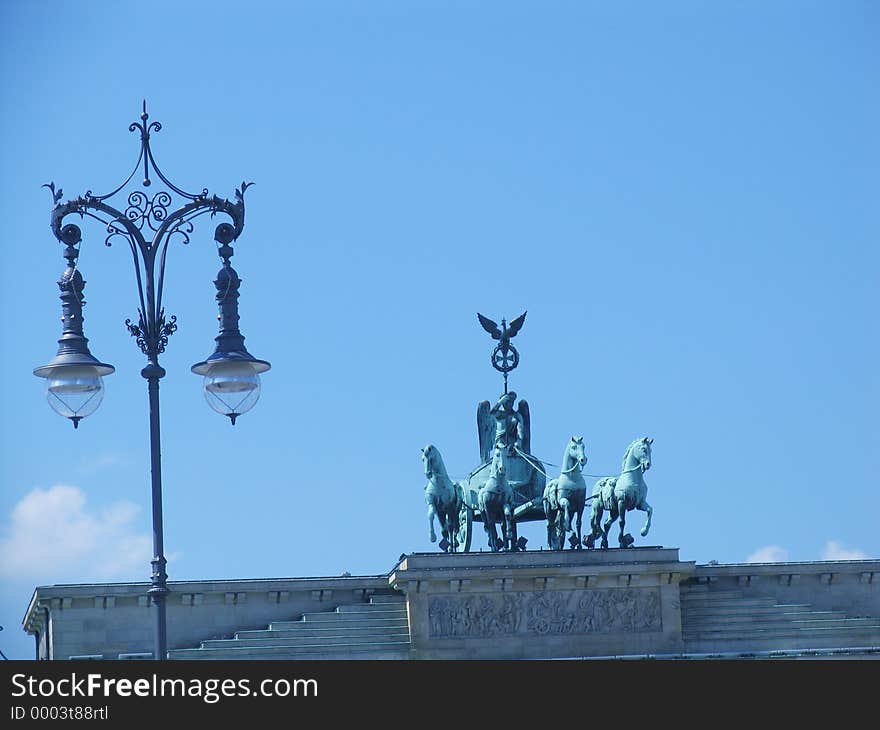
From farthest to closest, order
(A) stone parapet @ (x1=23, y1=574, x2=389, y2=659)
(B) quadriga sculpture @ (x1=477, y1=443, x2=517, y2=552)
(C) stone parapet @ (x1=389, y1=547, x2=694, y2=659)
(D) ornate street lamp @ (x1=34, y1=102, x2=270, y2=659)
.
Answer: (C) stone parapet @ (x1=389, y1=547, x2=694, y2=659) < (B) quadriga sculpture @ (x1=477, y1=443, x2=517, y2=552) < (A) stone parapet @ (x1=23, y1=574, x2=389, y2=659) < (D) ornate street lamp @ (x1=34, y1=102, x2=270, y2=659)

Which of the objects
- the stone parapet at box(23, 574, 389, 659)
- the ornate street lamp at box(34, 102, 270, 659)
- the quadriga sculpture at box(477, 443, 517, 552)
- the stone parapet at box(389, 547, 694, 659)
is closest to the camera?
the ornate street lamp at box(34, 102, 270, 659)

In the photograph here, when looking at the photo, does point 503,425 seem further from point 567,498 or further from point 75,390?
point 75,390

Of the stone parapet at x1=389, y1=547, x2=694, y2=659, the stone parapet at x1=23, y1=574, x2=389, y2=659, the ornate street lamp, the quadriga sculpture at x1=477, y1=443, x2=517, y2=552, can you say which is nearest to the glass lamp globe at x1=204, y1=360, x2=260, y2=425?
the ornate street lamp

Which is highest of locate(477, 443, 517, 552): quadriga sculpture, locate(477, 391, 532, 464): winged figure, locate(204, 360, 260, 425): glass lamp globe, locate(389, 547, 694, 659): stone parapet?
locate(477, 391, 532, 464): winged figure

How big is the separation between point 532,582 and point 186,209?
28.1 m

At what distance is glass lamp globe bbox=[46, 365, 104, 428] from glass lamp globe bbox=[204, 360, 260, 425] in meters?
1.02

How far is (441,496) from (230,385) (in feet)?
88.1

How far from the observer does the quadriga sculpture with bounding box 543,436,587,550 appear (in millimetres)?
45219

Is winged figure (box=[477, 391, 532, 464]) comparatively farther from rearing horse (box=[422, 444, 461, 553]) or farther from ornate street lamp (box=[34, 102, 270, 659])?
ornate street lamp (box=[34, 102, 270, 659])

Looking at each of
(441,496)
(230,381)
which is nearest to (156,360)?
(230,381)

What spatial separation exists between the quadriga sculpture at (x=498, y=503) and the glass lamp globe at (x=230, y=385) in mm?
26497
